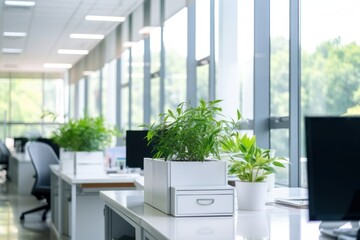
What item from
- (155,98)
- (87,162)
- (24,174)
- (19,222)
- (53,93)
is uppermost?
(53,93)

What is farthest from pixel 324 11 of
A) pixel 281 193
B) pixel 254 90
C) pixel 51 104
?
pixel 51 104

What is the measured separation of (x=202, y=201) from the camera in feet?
9.71

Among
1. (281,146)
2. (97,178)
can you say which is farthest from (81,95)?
(281,146)

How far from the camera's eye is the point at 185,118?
3.16 m

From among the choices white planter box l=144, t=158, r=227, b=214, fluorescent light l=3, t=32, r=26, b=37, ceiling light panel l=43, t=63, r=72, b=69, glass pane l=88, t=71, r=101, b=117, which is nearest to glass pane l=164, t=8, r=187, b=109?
fluorescent light l=3, t=32, r=26, b=37

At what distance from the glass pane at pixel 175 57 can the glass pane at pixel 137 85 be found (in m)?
1.44

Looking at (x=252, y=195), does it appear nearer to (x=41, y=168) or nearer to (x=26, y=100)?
(x=41, y=168)

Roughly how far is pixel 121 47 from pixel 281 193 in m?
8.54

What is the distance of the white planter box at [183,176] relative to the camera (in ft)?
9.92

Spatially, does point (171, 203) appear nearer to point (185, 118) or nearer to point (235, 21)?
point (185, 118)

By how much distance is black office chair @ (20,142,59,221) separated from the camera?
8.16 metres

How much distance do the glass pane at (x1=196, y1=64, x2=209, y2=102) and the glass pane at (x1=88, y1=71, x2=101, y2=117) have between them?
24.9 ft

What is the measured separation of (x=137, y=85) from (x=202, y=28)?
3.69 metres

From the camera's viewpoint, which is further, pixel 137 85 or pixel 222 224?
pixel 137 85
